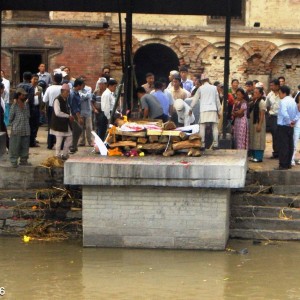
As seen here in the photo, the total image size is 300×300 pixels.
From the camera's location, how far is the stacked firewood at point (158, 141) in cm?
1758

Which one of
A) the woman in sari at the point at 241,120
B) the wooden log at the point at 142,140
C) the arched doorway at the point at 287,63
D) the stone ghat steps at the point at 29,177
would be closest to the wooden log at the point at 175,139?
the wooden log at the point at 142,140

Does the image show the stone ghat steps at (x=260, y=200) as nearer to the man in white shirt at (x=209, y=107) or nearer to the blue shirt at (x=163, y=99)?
the man in white shirt at (x=209, y=107)

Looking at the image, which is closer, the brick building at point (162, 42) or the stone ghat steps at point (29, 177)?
the stone ghat steps at point (29, 177)

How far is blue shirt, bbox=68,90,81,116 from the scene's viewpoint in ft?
72.5

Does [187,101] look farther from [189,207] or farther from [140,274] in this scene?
[140,274]

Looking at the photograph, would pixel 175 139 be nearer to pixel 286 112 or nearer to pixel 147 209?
pixel 147 209

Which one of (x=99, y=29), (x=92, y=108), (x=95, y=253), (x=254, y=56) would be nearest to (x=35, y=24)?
(x=99, y=29)

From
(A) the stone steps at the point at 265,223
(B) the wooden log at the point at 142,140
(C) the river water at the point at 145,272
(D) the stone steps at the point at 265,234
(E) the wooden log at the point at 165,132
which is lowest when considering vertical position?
(C) the river water at the point at 145,272

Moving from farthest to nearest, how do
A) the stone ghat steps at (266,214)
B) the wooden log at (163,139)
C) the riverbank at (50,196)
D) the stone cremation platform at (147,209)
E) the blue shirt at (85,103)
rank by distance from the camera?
the blue shirt at (85,103), the riverbank at (50,196), the stone ghat steps at (266,214), the wooden log at (163,139), the stone cremation platform at (147,209)

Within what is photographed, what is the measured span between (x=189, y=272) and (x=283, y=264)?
147 centimetres

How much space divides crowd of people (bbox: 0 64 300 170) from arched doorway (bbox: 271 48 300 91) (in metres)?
11.9

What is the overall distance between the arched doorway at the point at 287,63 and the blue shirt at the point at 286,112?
16353mm

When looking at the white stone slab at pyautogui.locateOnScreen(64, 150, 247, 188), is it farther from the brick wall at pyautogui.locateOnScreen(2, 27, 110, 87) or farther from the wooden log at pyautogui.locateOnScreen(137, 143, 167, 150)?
the brick wall at pyautogui.locateOnScreen(2, 27, 110, 87)

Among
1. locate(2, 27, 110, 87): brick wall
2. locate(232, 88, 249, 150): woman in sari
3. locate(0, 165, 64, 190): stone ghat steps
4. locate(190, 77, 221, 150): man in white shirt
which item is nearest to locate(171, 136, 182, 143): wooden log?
locate(0, 165, 64, 190): stone ghat steps
